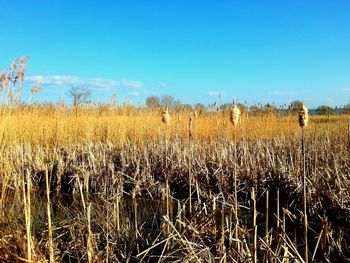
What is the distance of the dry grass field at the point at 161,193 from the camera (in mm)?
2152

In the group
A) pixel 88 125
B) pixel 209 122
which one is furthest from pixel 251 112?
pixel 88 125

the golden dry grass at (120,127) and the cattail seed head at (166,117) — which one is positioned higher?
the cattail seed head at (166,117)

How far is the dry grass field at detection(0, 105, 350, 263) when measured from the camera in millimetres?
2152

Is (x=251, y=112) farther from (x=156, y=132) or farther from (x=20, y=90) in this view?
(x=20, y=90)

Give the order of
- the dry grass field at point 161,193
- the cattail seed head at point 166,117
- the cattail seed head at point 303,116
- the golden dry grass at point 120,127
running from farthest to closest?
the golden dry grass at point 120,127, the cattail seed head at point 166,117, the dry grass field at point 161,193, the cattail seed head at point 303,116

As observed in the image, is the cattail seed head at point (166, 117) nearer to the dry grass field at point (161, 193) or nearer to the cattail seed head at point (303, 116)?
the dry grass field at point (161, 193)

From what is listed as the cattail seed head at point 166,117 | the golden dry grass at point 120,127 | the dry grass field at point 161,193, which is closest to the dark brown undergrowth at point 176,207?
the dry grass field at point 161,193

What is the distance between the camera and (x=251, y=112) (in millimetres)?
10203

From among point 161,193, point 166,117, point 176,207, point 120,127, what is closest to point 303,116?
point 166,117

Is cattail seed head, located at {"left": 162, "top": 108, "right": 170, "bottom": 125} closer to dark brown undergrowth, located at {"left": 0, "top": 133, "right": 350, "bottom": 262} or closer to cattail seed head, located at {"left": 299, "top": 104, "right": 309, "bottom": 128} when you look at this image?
dark brown undergrowth, located at {"left": 0, "top": 133, "right": 350, "bottom": 262}

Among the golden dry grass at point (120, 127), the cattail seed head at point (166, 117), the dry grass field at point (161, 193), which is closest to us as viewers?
the dry grass field at point (161, 193)

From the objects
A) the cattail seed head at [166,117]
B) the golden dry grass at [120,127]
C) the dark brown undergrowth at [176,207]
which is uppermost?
the cattail seed head at [166,117]

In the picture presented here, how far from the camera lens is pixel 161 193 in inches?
184

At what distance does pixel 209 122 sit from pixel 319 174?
5596mm
